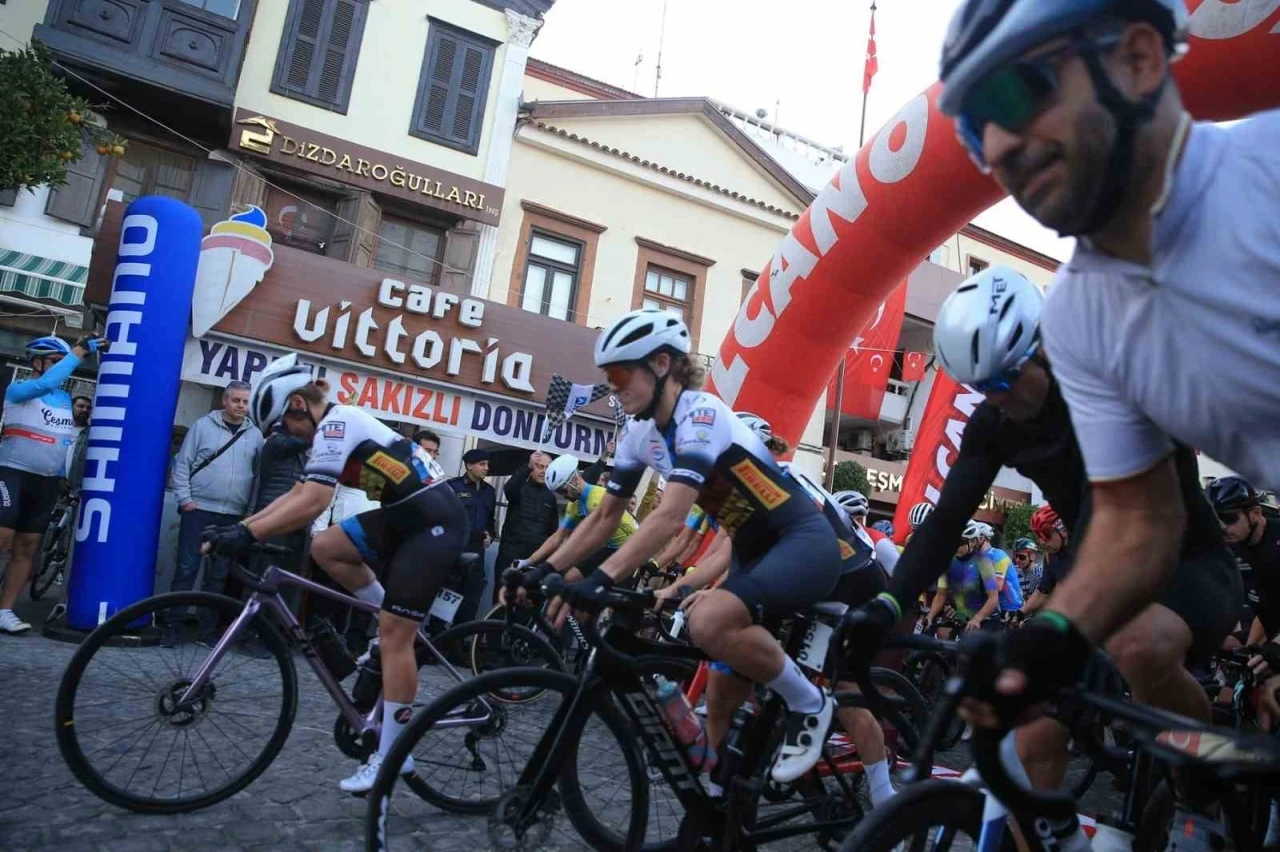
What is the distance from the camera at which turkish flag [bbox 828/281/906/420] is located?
54.9 ft

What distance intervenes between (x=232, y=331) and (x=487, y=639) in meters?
6.85

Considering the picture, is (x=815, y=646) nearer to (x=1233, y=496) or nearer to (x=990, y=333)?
(x=990, y=333)

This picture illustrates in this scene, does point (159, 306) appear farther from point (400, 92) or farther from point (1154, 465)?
point (400, 92)

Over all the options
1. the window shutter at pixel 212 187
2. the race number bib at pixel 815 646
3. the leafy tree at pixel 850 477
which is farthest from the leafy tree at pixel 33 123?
the leafy tree at pixel 850 477

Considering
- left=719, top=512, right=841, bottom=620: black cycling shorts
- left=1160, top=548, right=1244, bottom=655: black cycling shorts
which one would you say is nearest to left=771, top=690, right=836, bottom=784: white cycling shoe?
left=719, top=512, right=841, bottom=620: black cycling shorts

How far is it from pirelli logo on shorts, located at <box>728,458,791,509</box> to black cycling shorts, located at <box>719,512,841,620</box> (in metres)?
0.11

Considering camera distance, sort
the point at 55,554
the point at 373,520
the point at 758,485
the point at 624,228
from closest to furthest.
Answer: the point at 758,485 → the point at 373,520 → the point at 55,554 → the point at 624,228

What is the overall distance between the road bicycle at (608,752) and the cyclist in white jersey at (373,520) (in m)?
0.84

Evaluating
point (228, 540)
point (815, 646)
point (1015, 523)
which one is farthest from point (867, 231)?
point (1015, 523)

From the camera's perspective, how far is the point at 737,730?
10.0 feet

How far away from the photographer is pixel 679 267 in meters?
17.2

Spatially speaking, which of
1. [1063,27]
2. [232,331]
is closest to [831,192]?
[1063,27]

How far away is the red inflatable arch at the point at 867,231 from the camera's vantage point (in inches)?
184

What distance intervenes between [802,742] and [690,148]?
1590 centimetres
